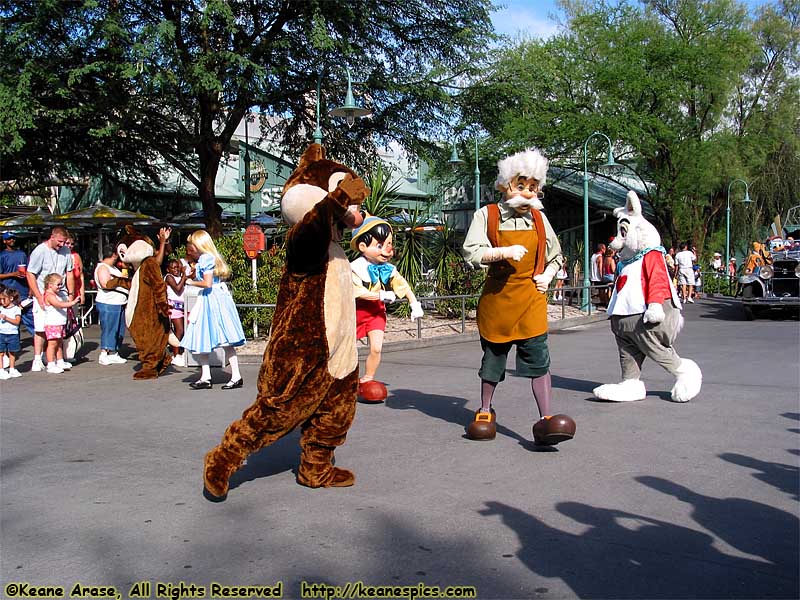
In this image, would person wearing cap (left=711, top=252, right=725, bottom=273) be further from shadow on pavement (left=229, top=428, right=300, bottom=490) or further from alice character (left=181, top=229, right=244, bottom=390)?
shadow on pavement (left=229, top=428, right=300, bottom=490)

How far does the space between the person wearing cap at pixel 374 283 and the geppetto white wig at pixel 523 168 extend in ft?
6.17

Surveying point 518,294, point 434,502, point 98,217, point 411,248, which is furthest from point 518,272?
point 98,217

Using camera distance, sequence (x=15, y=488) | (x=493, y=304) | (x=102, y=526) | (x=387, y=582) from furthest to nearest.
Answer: (x=493, y=304), (x=15, y=488), (x=102, y=526), (x=387, y=582)

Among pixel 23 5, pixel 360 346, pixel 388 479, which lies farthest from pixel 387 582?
pixel 23 5

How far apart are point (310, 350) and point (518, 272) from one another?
1971 millimetres

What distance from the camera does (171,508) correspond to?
4703 mm

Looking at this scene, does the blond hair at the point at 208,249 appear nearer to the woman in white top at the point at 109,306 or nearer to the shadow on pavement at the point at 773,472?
the woman in white top at the point at 109,306

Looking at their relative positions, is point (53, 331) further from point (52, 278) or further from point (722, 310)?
point (722, 310)

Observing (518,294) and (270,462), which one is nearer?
(270,462)

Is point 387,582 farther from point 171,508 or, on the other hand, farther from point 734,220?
point 734,220

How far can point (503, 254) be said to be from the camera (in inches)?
232

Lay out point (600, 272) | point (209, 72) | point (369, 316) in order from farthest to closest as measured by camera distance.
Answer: point (600, 272)
point (209, 72)
point (369, 316)

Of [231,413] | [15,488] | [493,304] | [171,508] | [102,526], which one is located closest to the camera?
[102,526]

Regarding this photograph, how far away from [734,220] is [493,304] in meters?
33.1
